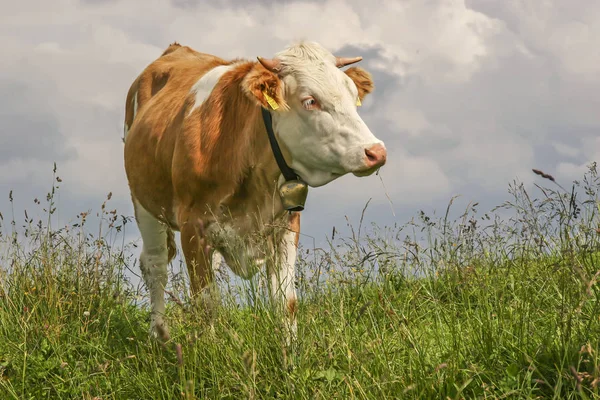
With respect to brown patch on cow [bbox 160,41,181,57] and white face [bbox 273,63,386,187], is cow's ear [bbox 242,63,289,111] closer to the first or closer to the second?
white face [bbox 273,63,386,187]

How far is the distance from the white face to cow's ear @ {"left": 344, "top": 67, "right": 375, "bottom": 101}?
562 millimetres

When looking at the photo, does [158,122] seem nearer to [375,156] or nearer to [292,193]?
[292,193]

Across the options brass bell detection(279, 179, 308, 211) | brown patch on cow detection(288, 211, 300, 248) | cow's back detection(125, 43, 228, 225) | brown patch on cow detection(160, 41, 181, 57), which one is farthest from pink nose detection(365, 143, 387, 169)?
brown patch on cow detection(160, 41, 181, 57)

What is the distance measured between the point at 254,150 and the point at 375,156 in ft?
3.44

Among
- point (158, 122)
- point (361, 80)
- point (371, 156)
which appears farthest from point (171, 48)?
point (371, 156)

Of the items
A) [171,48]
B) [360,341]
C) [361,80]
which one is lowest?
[360,341]

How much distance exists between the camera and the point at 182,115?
20.0 ft

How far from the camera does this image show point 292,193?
213 inches

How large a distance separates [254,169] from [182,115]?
1.01 meters

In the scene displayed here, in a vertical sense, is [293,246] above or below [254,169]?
below

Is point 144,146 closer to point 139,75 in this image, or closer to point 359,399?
point 139,75

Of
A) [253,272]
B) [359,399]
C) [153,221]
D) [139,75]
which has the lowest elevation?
[359,399]

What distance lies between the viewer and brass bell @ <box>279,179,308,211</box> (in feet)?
17.7

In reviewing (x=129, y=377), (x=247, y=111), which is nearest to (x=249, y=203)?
(x=247, y=111)
